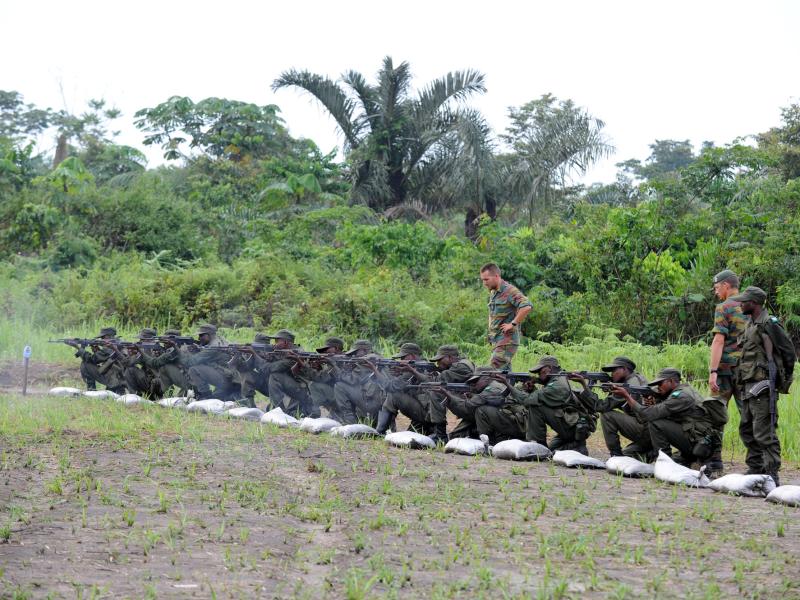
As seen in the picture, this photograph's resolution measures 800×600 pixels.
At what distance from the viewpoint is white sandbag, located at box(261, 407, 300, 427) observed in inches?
472

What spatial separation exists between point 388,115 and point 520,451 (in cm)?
1934

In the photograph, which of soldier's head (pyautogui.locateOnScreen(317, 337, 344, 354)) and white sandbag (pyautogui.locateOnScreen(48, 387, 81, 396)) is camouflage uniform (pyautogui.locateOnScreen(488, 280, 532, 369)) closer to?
soldier's head (pyautogui.locateOnScreen(317, 337, 344, 354))

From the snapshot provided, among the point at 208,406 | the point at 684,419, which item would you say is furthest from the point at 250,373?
the point at 684,419

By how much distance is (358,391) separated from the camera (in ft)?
39.9

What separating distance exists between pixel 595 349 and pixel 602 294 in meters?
3.17

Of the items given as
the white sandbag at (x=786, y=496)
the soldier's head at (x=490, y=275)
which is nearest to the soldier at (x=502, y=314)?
the soldier's head at (x=490, y=275)

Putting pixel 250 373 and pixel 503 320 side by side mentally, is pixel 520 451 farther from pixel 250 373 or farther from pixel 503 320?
pixel 250 373

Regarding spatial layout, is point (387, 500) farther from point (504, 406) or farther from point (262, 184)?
point (262, 184)

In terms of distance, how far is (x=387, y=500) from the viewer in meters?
7.59

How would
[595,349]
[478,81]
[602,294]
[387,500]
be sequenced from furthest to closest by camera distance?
[478,81] → [602,294] → [595,349] → [387,500]

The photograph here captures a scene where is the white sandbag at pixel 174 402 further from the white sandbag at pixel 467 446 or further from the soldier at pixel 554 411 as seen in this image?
the soldier at pixel 554 411

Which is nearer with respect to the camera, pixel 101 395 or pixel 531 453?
pixel 531 453

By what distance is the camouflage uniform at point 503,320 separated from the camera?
11.9 meters

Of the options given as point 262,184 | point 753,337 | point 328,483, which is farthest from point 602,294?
point 262,184
